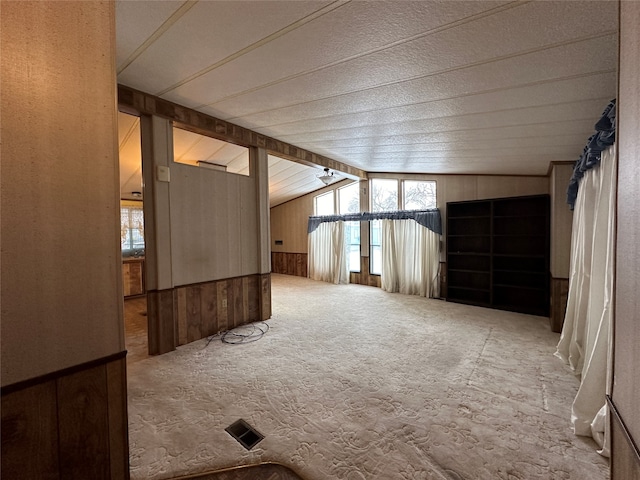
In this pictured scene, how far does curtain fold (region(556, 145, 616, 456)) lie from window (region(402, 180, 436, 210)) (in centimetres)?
287

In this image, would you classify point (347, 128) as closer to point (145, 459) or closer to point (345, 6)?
point (345, 6)

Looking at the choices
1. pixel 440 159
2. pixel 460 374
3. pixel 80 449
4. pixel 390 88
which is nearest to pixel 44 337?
pixel 80 449

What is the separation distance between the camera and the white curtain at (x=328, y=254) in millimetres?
6539

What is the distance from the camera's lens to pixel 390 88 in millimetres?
1894

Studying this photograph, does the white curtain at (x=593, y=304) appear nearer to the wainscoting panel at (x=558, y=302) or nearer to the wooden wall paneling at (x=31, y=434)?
the wainscoting panel at (x=558, y=302)

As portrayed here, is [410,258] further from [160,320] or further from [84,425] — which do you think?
[84,425]

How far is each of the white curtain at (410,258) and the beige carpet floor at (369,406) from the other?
186 centimetres

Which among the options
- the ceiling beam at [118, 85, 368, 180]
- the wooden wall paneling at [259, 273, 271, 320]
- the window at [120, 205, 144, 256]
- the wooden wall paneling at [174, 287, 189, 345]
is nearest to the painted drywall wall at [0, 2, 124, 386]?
the ceiling beam at [118, 85, 368, 180]

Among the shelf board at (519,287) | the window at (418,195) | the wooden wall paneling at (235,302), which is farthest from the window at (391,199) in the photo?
the wooden wall paneling at (235,302)

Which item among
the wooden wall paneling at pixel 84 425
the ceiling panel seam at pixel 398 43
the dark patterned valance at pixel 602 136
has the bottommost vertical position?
the wooden wall paneling at pixel 84 425

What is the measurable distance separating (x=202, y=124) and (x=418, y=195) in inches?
167

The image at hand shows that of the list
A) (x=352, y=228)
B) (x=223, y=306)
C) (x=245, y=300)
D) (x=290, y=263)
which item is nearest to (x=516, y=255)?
(x=352, y=228)

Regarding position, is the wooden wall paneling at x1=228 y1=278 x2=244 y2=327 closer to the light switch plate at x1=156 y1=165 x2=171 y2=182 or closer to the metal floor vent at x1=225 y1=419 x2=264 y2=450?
the light switch plate at x1=156 y1=165 x2=171 y2=182

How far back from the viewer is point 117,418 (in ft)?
3.05
